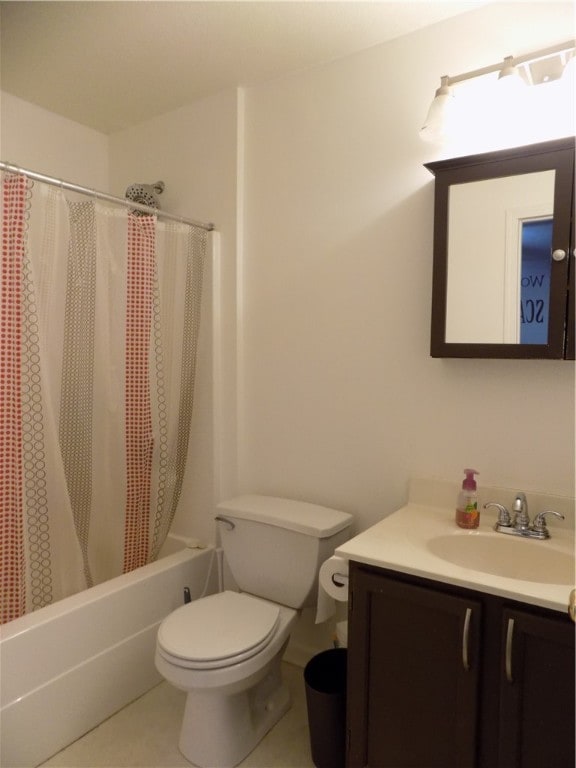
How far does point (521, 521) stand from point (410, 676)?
55 cm

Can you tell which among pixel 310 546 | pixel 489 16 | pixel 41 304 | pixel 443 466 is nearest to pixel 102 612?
pixel 310 546

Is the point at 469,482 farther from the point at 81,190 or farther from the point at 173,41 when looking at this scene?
the point at 173,41

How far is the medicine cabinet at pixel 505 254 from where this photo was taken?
1515 mm

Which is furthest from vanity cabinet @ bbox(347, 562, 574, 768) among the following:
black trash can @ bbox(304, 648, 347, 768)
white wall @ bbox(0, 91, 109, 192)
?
white wall @ bbox(0, 91, 109, 192)

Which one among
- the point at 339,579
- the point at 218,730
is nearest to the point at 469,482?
the point at 339,579

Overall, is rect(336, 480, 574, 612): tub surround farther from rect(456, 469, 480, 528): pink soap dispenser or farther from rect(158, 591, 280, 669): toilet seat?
rect(158, 591, 280, 669): toilet seat

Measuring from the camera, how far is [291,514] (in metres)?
1.93

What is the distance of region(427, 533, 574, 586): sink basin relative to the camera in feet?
4.80

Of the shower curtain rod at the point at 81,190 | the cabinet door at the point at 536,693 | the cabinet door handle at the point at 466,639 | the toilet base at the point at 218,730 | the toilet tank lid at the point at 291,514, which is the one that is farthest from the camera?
the toilet tank lid at the point at 291,514

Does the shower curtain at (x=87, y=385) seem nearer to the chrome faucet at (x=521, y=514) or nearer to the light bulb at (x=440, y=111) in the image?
the light bulb at (x=440, y=111)

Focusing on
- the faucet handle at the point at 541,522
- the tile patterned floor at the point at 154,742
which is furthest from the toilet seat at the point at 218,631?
the faucet handle at the point at 541,522

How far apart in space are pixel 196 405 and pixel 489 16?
179 centimetres

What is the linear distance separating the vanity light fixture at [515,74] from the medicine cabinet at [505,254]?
132 millimetres

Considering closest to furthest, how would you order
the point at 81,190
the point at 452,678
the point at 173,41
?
the point at 452,678, the point at 81,190, the point at 173,41
